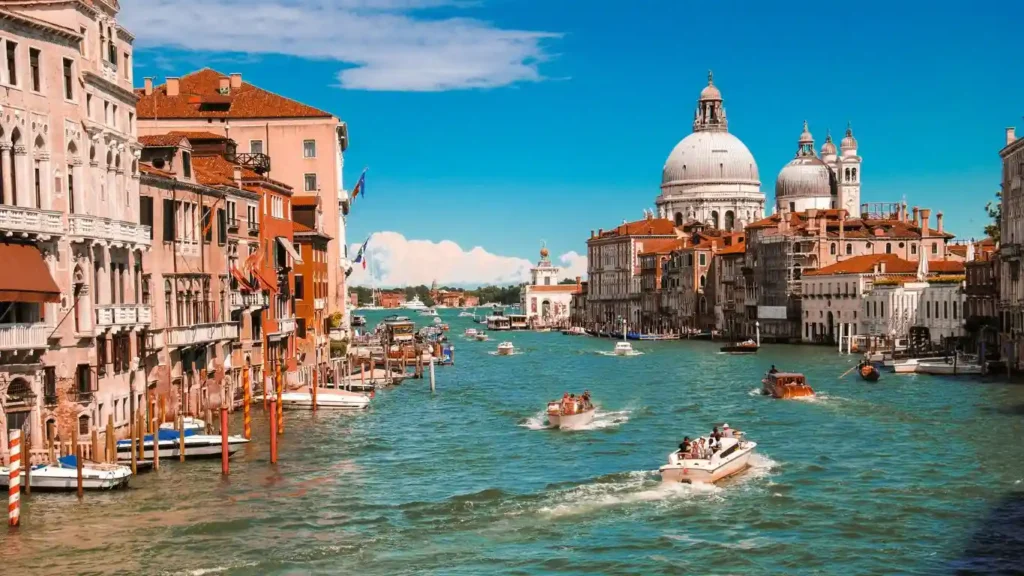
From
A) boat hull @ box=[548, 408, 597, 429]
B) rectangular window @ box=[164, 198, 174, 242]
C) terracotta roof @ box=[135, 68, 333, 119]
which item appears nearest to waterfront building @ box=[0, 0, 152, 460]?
rectangular window @ box=[164, 198, 174, 242]

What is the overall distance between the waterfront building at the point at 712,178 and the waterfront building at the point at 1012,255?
96.0 m

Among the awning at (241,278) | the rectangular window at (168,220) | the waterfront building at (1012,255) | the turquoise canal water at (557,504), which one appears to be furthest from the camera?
the waterfront building at (1012,255)

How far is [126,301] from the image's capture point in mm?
29609

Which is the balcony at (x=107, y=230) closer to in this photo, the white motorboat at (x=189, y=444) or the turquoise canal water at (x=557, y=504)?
the white motorboat at (x=189, y=444)

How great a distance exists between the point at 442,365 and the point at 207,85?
2233 cm

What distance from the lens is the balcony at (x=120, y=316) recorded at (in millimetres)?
27586

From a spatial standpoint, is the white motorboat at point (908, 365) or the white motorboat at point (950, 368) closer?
the white motorboat at point (950, 368)

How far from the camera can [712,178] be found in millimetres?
160500

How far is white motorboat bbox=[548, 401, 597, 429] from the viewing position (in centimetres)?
3872

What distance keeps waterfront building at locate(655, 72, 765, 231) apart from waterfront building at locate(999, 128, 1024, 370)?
96.0 metres

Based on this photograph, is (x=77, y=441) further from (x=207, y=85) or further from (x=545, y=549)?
(x=207, y=85)

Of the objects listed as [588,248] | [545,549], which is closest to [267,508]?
[545,549]

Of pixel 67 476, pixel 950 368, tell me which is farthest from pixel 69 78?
pixel 950 368

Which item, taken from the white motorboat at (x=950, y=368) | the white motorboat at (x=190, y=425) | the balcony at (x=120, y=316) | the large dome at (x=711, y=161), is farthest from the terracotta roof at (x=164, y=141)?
the large dome at (x=711, y=161)
